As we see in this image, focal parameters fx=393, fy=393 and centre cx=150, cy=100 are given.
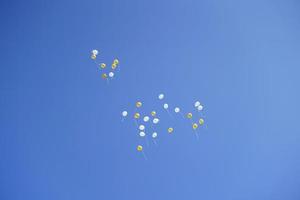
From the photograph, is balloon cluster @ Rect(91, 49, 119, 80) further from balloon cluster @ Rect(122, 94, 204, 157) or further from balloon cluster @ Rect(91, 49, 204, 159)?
balloon cluster @ Rect(122, 94, 204, 157)

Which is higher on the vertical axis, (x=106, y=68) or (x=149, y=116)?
(x=106, y=68)

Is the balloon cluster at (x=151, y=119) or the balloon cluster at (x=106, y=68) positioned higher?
the balloon cluster at (x=106, y=68)

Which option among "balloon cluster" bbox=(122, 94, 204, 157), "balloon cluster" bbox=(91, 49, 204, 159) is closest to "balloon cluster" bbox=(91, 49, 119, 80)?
"balloon cluster" bbox=(91, 49, 204, 159)

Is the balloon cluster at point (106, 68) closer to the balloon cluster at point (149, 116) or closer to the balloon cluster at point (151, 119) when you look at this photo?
the balloon cluster at point (149, 116)

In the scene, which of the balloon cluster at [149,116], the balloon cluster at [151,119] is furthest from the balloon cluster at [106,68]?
the balloon cluster at [151,119]

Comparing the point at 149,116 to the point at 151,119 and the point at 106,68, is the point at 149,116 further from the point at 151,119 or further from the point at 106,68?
the point at 106,68

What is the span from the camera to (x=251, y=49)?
2.64 metres

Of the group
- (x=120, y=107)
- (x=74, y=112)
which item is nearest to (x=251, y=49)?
(x=120, y=107)

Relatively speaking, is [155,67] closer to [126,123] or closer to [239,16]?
[126,123]

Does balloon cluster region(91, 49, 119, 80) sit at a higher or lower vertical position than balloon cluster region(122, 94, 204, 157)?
higher

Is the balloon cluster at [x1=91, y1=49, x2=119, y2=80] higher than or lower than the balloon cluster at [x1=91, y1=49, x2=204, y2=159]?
higher

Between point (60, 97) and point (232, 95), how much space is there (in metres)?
1.11

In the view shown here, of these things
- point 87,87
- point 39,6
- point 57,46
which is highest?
point 39,6

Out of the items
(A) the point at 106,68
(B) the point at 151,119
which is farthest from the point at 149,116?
(A) the point at 106,68
